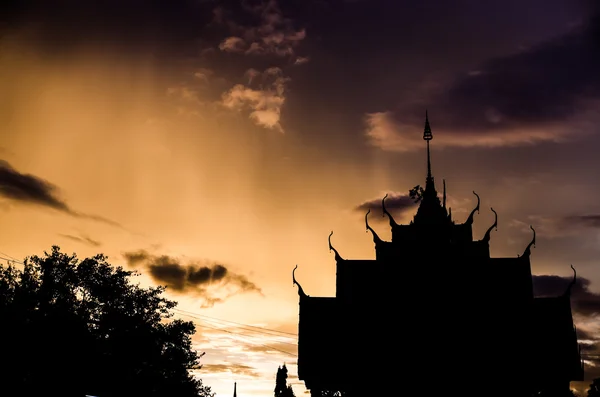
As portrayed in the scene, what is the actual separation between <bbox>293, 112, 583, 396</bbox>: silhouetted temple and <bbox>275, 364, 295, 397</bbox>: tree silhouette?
52543mm

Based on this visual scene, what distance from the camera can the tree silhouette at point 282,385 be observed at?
79562mm

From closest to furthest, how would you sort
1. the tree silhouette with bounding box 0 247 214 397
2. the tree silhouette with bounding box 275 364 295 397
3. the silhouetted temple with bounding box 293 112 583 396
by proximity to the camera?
the silhouetted temple with bounding box 293 112 583 396, the tree silhouette with bounding box 0 247 214 397, the tree silhouette with bounding box 275 364 295 397

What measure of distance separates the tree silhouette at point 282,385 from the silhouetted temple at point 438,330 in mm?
52543

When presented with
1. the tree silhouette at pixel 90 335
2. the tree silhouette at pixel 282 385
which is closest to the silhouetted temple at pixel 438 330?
the tree silhouette at pixel 90 335

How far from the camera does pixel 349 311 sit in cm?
2953

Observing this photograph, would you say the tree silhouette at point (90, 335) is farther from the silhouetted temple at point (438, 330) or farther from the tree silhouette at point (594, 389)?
the tree silhouette at point (594, 389)

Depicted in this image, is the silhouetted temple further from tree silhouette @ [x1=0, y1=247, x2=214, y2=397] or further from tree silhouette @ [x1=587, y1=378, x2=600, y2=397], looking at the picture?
tree silhouette @ [x1=587, y1=378, x2=600, y2=397]

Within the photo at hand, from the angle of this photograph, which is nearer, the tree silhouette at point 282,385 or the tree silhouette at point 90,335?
the tree silhouette at point 90,335

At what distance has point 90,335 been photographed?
44562 mm

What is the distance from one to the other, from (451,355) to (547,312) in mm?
5969

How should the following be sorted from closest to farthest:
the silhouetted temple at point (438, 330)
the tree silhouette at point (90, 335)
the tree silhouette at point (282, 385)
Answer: the silhouetted temple at point (438, 330) → the tree silhouette at point (90, 335) → the tree silhouette at point (282, 385)

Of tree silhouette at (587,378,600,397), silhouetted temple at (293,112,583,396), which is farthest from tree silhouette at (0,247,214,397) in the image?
tree silhouette at (587,378,600,397)

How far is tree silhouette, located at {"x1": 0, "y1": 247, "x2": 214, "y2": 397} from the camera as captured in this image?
3997 cm

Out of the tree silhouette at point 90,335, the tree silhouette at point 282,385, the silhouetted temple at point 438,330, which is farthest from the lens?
the tree silhouette at point 282,385
